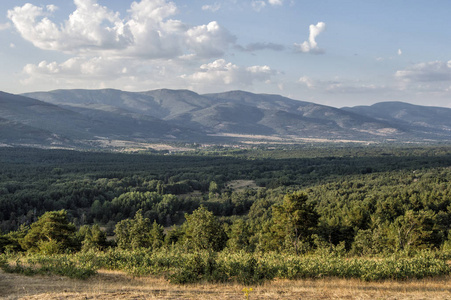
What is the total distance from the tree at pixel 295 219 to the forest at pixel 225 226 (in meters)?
0.11

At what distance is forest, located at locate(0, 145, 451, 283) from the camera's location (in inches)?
843

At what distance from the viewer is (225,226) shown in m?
61.2

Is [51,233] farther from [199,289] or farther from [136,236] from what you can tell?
[199,289]

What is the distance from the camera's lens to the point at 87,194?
3836 inches

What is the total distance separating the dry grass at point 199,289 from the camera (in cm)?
1717

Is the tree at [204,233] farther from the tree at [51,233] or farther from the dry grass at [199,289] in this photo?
the dry grass at [199,289]

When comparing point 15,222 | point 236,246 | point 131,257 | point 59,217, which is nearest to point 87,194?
point 15,222

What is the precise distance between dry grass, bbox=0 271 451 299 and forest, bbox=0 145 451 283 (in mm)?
770

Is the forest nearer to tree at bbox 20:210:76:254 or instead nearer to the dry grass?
tree at bbox 20:210:76:254

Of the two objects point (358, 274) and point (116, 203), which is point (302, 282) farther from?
point (116, 203)

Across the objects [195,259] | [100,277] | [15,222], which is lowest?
[15,222]

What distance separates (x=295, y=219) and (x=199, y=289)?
20082mm

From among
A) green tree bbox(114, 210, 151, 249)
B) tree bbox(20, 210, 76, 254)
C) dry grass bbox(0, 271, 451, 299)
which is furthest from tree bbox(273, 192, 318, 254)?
tree bbox(20, 210, 76, 254)

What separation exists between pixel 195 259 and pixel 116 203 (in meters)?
73.0
